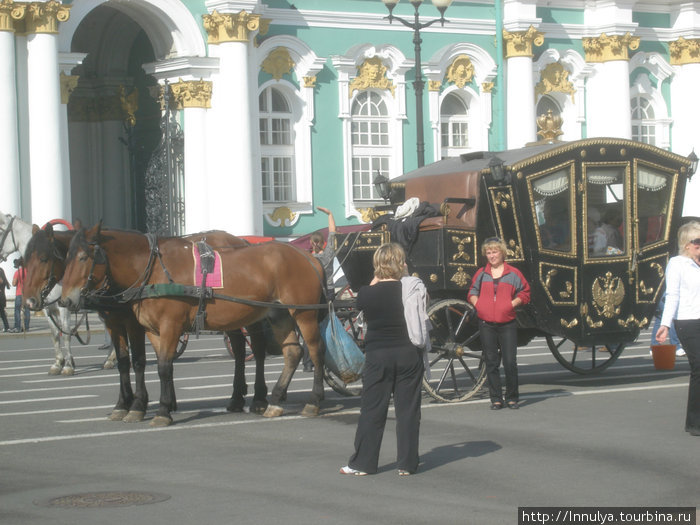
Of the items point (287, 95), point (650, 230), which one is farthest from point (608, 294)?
point (287, 95)

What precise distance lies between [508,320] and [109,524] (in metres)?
6.01

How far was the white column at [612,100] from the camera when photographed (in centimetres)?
3841

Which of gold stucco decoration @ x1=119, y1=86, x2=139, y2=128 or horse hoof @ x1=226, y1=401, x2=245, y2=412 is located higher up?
gold stucco decoration @ x1=119, y1=86, x2=139, y2=128

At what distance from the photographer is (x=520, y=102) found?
3728 centimetres

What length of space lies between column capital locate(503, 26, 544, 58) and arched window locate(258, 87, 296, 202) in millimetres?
6719

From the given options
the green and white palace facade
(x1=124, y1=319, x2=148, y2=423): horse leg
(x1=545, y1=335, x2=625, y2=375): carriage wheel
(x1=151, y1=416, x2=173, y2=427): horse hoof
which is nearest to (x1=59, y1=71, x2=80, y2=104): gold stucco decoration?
the green and white palace facade

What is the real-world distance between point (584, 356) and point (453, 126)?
19.9 meters

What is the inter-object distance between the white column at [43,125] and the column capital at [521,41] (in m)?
13.2

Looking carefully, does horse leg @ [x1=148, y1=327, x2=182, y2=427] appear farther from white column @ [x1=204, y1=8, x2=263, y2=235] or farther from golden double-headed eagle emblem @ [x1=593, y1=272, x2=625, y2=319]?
white column @ [x1=204, y1=8, x2=263, y2=235]

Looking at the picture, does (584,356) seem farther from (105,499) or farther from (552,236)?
(105,499)

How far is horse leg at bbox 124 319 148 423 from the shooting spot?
40.7 ft

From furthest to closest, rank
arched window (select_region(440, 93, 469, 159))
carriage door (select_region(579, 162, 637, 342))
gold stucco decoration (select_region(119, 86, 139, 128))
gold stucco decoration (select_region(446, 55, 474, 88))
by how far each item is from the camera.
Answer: arched window (select_region(440, 93, 469, 159)), gold stucco decoration (select_region(446, 55, 474, 88)), gold stucco decoration (select_region(119, 86, 139, 128)), carriage door (select_region(579, 162, 637, 342))

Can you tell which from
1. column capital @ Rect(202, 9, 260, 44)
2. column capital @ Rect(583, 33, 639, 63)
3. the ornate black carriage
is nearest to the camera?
the ornate black carriage

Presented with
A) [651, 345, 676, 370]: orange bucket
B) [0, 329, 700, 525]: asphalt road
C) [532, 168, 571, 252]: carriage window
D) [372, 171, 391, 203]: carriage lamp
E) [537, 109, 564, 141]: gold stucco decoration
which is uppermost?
[537, 109, 564, 141]: gold stucco decoration
